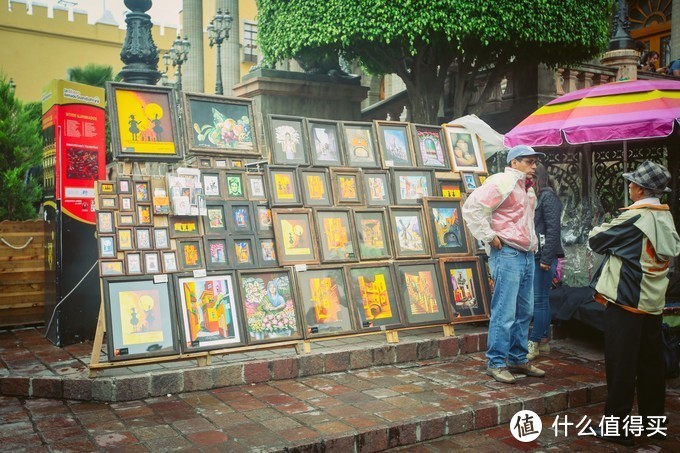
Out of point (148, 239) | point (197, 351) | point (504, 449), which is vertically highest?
point (148, 239)

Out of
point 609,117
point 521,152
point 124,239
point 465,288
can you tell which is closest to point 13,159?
point 124,239

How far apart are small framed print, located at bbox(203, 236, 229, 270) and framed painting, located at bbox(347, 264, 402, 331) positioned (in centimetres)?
129

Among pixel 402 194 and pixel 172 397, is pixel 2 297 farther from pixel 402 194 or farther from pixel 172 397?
pixel 402 194

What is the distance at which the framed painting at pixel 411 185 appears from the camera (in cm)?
756

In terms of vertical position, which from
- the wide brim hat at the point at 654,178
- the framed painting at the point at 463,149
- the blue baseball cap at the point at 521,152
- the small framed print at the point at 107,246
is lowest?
the small framed print at the point at 107,246

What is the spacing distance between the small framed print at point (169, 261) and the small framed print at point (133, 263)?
0.70 feet

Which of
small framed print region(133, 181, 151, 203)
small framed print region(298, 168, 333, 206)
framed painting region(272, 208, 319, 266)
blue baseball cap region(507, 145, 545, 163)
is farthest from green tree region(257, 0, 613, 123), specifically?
small framed print region(133, 181, 151, 203)

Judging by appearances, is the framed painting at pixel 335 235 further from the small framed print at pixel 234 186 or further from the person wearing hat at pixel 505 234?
the person wearing hat at pixel 505 234

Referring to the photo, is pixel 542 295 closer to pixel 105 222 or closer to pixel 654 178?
pixel 654 178

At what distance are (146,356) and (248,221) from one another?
1.70 m

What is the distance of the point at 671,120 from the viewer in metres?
7.22

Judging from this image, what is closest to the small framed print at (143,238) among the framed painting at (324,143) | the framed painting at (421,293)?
the framed painting at (324,143)

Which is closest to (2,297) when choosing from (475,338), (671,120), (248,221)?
(248,221)

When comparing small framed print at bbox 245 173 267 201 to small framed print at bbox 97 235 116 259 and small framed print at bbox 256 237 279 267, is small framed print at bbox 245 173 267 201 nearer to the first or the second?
small framed print at bbox 256 237 279 267
